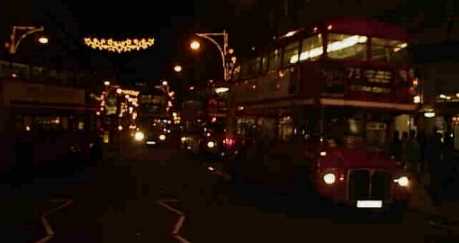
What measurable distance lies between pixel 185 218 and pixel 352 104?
445 cm

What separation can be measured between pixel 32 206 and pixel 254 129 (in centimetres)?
876

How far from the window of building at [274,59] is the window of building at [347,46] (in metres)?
3.61

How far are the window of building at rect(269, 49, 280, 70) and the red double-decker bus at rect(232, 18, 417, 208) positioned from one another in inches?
83.9

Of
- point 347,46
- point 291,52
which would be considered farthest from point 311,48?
point 291,52

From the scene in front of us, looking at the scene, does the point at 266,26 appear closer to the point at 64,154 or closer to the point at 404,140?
the point at 64,154

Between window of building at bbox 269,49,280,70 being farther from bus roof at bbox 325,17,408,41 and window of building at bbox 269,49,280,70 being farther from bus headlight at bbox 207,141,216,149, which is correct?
bus headlight at bbox 207,141,216,149

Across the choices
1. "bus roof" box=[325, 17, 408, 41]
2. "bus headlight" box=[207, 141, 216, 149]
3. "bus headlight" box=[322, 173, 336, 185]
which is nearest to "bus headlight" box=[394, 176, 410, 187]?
"bus headlight" box=[322, 173, 336, 185]

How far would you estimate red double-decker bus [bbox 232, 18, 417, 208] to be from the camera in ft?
54.0

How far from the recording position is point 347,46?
17641 mm

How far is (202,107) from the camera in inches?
2036

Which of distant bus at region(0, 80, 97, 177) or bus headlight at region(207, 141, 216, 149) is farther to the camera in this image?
bus headlight at region(207, 141, 216, 149)

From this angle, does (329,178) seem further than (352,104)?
No

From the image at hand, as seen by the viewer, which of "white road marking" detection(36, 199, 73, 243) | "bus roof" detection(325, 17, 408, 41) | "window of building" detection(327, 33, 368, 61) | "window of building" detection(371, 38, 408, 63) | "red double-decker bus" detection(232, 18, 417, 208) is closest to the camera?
"white road marking" detection(36, 199, 73, 243)

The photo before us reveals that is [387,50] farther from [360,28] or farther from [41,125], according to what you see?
[41,125]
